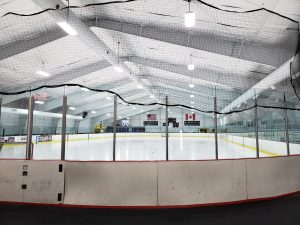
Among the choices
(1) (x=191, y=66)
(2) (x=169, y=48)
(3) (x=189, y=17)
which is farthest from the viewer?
(1) (x=191, y=66)

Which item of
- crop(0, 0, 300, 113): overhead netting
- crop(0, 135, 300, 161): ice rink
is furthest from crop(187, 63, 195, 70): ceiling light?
crop(0, 135, 300, 161): ice rink

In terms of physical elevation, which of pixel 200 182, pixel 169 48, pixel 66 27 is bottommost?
pixel 200 182

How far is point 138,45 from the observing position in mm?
9805

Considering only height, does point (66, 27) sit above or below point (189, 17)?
above

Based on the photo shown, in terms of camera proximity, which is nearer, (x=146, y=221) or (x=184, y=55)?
(x=146, y=221)

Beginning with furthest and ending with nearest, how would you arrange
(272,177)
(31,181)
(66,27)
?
(66,27)
(272,177)
(31,181)

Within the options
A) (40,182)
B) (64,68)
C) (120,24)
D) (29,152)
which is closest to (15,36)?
(64,68)

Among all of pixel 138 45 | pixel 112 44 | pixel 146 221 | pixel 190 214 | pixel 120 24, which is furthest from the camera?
pixel 112 44

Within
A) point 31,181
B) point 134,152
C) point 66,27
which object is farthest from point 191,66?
point 31,181

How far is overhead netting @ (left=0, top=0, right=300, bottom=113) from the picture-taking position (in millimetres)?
4855

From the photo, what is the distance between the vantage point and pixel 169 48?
9055mm

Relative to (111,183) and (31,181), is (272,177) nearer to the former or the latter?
(111,183)

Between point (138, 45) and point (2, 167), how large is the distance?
7.64m

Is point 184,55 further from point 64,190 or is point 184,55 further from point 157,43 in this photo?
point 64,190
